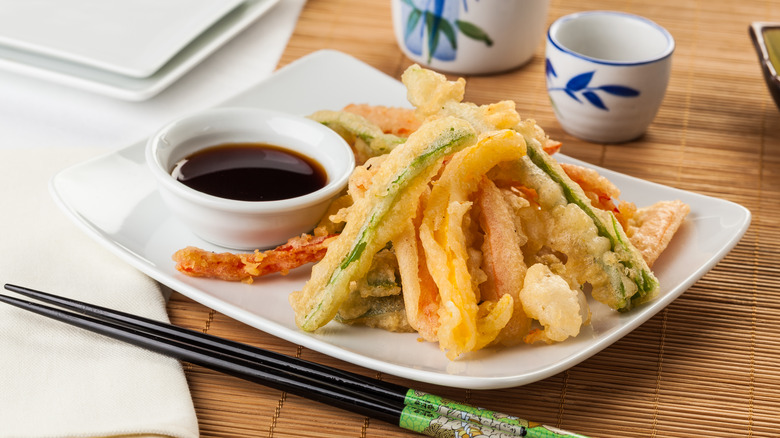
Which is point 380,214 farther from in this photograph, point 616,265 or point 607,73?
point 607,73

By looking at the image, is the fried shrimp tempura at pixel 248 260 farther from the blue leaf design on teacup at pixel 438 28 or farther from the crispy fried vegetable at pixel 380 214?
the blue leaf design on teacup at pixel 438 28

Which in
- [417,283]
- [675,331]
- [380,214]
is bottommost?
[675,331]

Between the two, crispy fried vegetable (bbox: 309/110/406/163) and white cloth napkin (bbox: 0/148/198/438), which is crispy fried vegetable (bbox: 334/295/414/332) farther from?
crispy fried vegetable (bbox: 309/110/406/163)

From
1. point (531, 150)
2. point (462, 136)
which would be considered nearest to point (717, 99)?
point (531, 150)

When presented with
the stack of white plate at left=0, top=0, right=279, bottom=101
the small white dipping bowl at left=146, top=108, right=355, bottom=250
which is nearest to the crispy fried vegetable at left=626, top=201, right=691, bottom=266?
the small white dipping bowl at left=146, top=108, right=355, bottom=250

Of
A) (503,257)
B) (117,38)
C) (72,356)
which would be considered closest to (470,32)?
(117,38)

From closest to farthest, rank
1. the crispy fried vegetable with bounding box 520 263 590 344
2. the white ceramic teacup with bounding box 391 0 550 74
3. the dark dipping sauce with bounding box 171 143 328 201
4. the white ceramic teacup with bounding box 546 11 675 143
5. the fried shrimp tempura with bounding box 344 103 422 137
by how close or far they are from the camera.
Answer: the crispy fried vegetable with bounding box 520 263 590 344, the dark dipping sauce with bounding box 171 143 328 201, the fried shrimp tempura with bounding box 344 103 422 137, the white ceramic teacup with bounding box 546 11 675 143, the white ceramic teacup with bounding box 391 0 550 74
